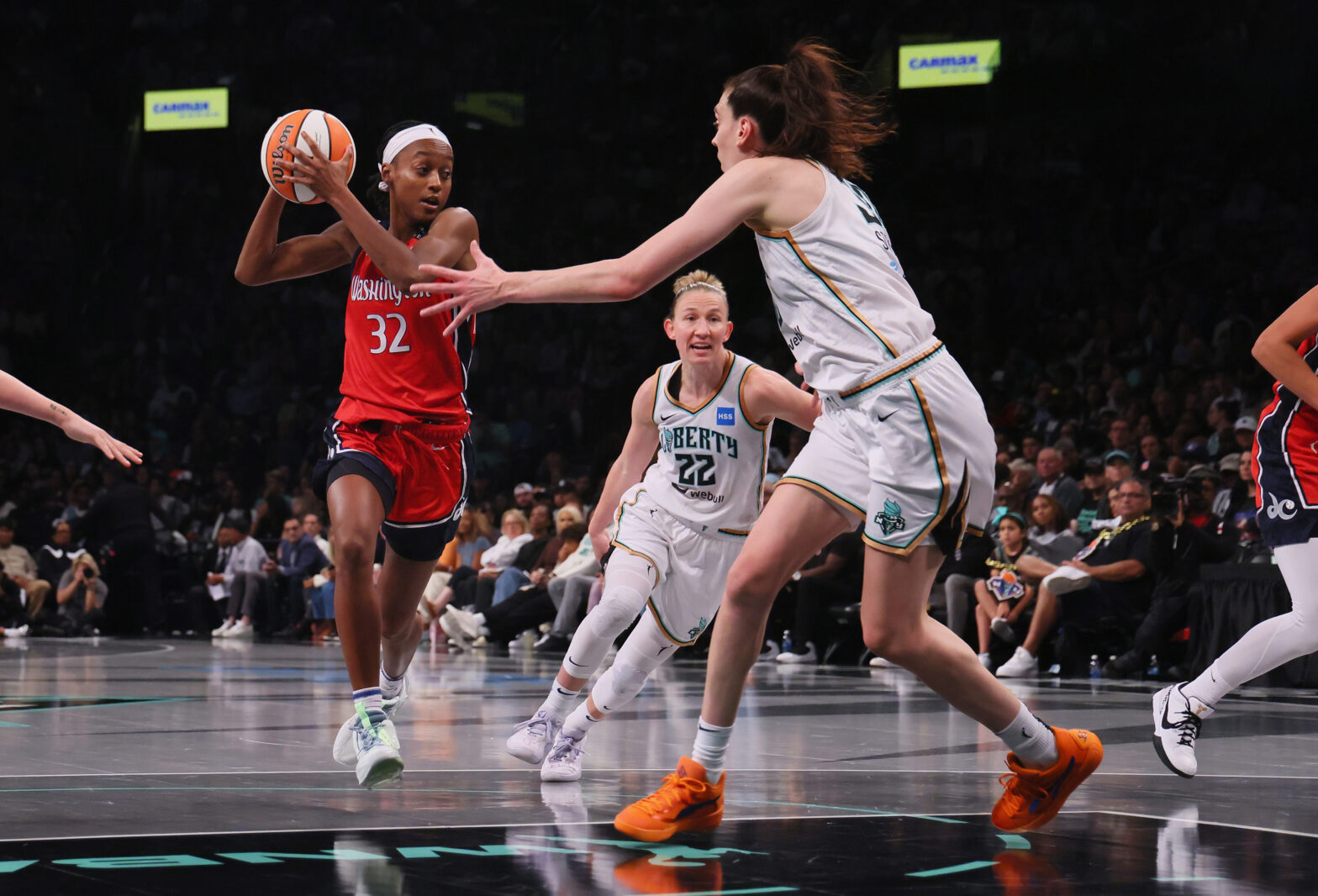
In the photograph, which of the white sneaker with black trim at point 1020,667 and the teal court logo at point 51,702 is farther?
the white sneaker with black trim at point 1020,667

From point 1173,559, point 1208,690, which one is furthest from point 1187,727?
point 1173,559

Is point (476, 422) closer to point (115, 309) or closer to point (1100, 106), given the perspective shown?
point (115, 309)

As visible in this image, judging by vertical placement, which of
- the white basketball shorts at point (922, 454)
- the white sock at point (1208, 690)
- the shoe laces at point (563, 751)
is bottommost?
the shoe laces at point (563, 751)

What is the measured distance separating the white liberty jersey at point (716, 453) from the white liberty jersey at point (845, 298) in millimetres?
1574

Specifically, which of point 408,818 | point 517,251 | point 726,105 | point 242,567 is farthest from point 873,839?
point 517,251

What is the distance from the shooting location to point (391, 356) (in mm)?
5066

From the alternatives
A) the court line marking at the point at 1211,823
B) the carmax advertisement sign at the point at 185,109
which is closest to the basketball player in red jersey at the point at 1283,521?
the court line marking at the point at 1211,823

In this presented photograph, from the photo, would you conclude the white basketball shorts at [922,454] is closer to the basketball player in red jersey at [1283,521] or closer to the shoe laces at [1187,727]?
the basketball player in red jersey at [1283,521]

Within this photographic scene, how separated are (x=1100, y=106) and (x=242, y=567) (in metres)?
11.7

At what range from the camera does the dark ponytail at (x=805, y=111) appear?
13.1 ft

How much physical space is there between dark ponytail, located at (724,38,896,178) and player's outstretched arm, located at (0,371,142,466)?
79.9 inches

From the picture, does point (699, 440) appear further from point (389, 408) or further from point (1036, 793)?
point (1036, 793)

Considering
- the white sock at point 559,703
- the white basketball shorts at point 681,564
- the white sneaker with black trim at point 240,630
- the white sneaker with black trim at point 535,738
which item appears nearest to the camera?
the white sneaker with black trim at point 535,738

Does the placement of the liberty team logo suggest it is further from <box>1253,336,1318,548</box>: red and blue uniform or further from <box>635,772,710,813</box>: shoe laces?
<box>1253,336,1318,548</box>: red and blue uniform
